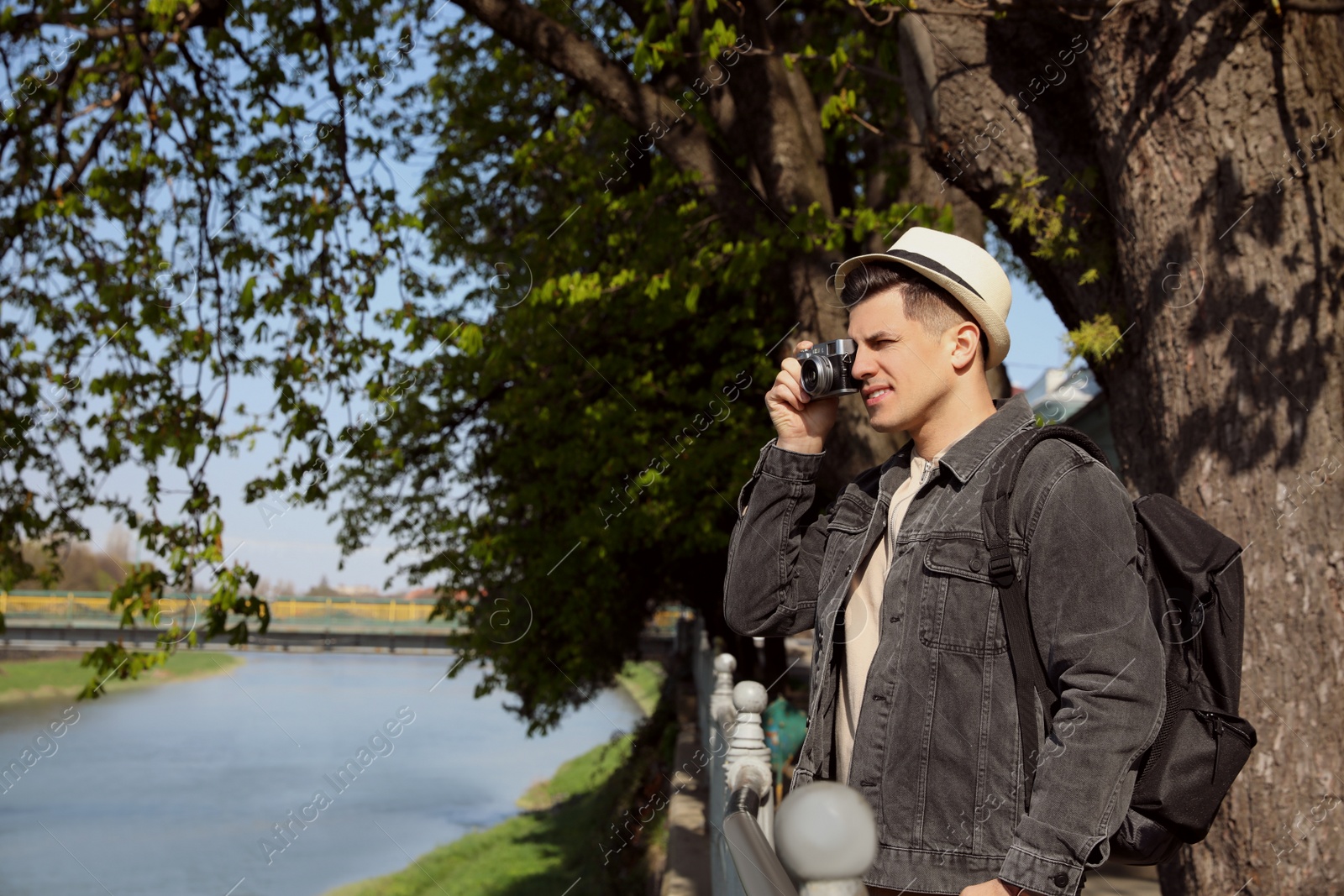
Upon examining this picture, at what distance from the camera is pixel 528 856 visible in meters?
23.2

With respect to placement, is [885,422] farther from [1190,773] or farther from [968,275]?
[1190,773]

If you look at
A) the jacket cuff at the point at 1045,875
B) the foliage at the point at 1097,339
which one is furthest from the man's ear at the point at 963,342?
the foliage at the point at 1097,339

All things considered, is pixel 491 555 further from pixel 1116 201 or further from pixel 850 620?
→ pixel 850 620

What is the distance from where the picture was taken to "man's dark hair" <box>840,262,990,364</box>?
2.13 metres

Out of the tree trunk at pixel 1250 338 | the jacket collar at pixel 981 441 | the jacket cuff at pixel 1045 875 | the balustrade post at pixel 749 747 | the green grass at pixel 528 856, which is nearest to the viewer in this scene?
the jacket cuff at pixel 1045 875

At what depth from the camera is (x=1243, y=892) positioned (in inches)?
130

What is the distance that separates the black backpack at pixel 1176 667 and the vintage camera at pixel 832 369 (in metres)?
0.43

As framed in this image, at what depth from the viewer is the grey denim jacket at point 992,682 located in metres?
1.73

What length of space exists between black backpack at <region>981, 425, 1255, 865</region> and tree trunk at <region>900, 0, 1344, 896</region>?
1.71m

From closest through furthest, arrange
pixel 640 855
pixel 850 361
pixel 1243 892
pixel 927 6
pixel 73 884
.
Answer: pixel 850 361
pixel 1243 892
pixel 927 6
pixel 640 855
pixel 73 884

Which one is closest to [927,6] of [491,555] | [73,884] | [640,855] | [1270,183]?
[1270,183]

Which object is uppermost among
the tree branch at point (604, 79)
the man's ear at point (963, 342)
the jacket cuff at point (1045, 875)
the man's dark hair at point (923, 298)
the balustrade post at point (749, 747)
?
the tree branch at point (604, 79)

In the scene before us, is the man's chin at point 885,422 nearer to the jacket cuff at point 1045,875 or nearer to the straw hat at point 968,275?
the straw hat at point 968,275

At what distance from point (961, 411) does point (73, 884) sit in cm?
3126
